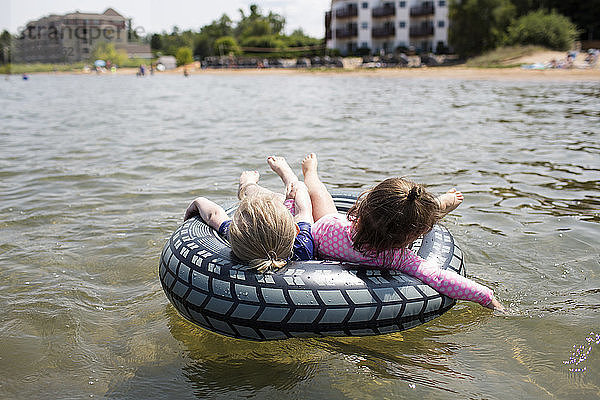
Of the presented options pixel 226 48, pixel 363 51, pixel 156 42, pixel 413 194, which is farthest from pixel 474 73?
pixel 156 42

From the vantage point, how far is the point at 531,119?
11.8m

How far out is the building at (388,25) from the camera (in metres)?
53.0

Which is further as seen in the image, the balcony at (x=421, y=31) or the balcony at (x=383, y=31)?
the balcony at (x=383, y=31)

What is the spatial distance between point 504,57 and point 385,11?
937 inches

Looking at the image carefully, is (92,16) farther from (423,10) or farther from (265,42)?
(423,10)

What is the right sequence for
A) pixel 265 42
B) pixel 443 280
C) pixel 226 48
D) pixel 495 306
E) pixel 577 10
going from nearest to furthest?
1. pixel 443 280
2. pixel 495 306
3. pixel 577 10
4. pixel 265 42
5. pixel 226 48

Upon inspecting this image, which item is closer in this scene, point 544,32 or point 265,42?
point 544,32

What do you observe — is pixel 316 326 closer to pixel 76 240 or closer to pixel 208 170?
pixel 76 240

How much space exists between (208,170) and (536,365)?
547 cm

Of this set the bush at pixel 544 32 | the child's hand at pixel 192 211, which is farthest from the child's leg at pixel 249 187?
the bush at pixel 544 32

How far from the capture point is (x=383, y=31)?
5494 centimetres

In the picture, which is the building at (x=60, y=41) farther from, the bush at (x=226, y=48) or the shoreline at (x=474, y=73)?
the shoreline at (x=474, y=73)

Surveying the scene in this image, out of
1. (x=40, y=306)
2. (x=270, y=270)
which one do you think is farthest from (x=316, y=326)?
(x=40, y=306)

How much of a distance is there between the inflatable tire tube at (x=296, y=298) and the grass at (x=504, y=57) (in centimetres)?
3120
